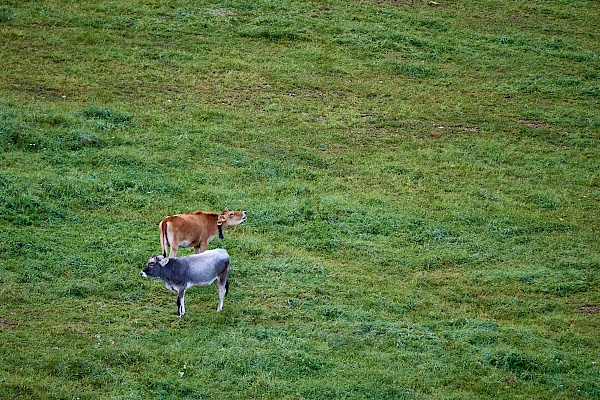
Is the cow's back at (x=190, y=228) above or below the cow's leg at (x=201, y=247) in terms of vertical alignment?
above

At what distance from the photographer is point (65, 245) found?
1470 cm

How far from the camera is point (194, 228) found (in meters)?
14.2

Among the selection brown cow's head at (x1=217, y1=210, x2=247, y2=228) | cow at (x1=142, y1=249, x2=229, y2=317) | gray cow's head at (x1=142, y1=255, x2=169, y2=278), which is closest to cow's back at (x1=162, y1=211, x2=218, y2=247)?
brown cow's head at (x1=217, y1=210, x2=247, y2=228)

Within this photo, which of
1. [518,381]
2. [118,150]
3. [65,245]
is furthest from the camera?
[118,150]

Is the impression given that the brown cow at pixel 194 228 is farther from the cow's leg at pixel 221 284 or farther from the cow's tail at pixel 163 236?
the cow's leg at pixel 221 284

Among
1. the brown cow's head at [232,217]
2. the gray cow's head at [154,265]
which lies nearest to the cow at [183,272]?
the gray cow's head at [154,265]

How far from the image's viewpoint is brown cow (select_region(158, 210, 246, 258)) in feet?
45.4

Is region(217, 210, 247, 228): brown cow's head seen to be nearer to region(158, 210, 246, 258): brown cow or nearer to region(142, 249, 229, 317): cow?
region(158, 210, 246, 258): brown cow

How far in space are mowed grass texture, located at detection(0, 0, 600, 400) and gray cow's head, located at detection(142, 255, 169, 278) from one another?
706 mm

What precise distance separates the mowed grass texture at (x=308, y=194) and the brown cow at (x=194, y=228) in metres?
0.58

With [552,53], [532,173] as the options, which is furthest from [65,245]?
[552,53]

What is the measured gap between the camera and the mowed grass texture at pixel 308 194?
1203 centimetres

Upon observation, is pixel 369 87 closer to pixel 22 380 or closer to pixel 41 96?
pixel 41 96

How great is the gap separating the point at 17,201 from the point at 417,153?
1011cm
